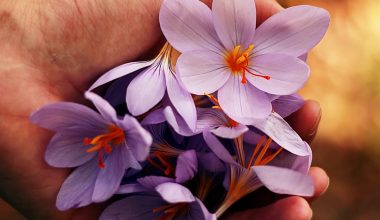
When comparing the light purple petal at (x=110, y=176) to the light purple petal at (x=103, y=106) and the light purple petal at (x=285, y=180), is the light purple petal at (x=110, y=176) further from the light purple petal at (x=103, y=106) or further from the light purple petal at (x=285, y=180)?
the light purple petal at (x=285, y=180)

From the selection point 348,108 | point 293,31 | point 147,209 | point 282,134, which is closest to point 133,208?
point 147,209

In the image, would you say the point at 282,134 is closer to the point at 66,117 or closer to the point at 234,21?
the point at 234,21

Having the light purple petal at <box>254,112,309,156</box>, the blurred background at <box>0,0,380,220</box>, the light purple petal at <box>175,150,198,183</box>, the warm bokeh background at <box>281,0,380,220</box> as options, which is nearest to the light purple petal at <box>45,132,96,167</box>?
the light purple petal at <box>175,150,198,183</box>

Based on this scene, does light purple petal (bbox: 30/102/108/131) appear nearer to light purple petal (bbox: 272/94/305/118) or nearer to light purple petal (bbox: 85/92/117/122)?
light purple petal (bbox: 85/92/117/122)

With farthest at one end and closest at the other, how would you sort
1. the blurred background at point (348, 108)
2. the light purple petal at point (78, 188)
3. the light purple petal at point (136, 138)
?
the blurred background at point (348, 108), the light purple petal at point (78, 188), the light purple petal at point (136, 138)

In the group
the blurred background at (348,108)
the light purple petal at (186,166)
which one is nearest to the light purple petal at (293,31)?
the light purple petal at (186,166)

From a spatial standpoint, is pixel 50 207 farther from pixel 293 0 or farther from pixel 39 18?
pixel 293 0
